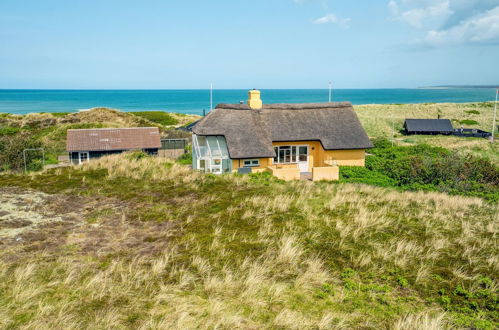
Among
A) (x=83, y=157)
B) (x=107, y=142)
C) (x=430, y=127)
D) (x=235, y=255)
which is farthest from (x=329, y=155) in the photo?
(x=430, y=127)

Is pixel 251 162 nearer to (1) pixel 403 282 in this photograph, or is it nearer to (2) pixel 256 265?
(2) pixel 256 265

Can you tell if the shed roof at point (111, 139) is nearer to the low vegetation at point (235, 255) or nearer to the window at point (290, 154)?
the window at point (290, 154)

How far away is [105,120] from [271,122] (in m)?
38.5

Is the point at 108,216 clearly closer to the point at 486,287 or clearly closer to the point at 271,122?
the point at 486,287

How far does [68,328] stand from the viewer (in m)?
6.05

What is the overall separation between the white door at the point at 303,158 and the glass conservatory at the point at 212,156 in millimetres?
5907

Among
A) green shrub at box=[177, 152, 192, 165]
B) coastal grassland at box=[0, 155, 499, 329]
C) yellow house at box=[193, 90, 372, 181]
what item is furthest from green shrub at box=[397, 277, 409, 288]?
green shrub at box=[177, 152, 192, 165]

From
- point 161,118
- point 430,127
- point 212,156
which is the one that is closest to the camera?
point 212,156

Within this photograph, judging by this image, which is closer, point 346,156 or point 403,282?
point 403,282

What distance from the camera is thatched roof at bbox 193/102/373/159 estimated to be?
24406 millimetres

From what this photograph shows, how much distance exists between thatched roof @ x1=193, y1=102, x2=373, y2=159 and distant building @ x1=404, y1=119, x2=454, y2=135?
77.9 feet

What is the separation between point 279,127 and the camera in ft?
87.1

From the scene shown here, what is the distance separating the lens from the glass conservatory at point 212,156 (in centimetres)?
2438

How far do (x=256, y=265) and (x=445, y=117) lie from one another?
67.6m
